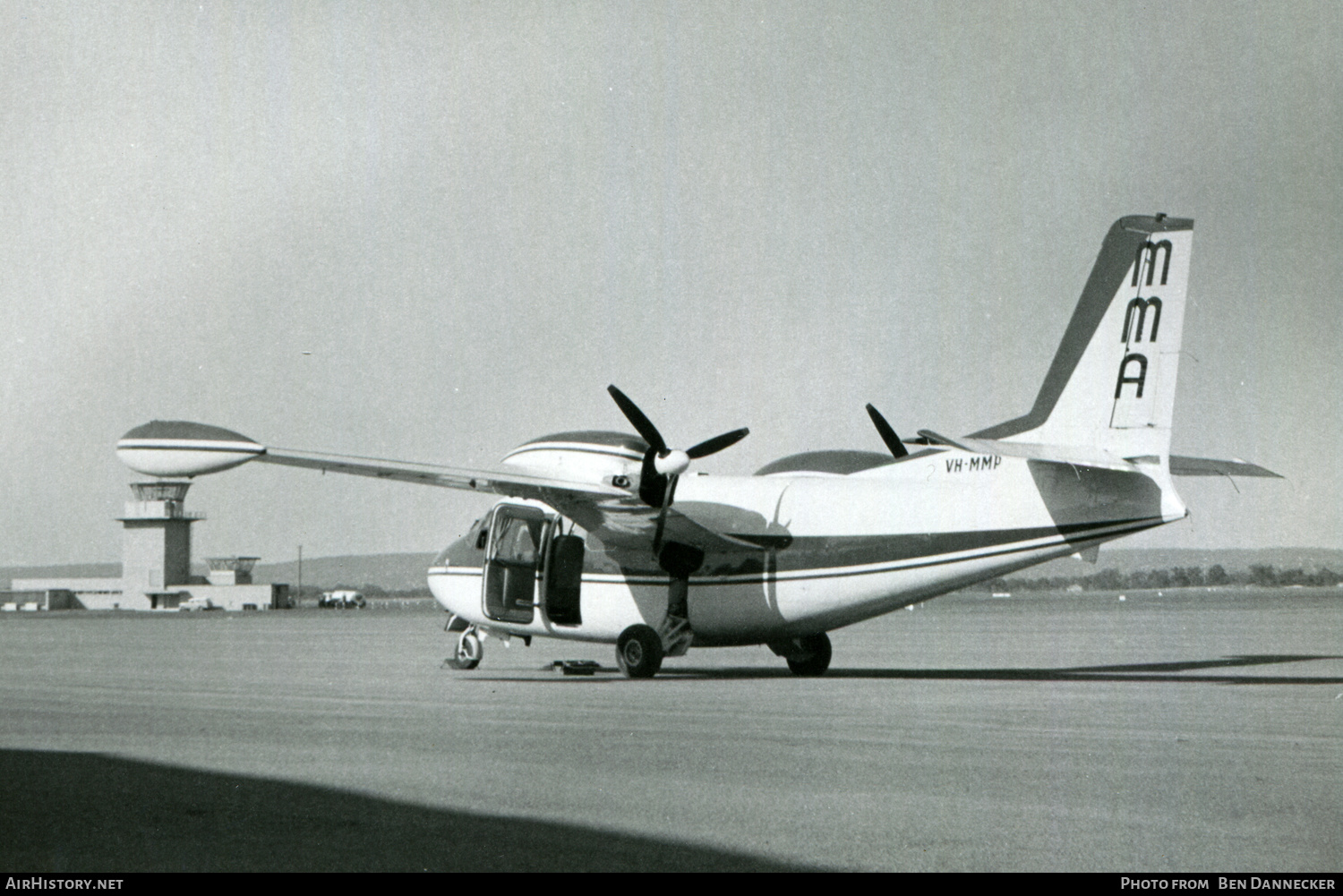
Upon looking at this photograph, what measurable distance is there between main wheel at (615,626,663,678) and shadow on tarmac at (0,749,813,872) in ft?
44.7

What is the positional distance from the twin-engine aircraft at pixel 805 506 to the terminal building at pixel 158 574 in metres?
94.1

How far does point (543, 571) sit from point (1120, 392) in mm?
11316

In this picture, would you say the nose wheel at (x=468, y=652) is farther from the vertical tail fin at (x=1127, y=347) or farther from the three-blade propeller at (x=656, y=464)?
the vertical tail fin at (x=1127, y=347)

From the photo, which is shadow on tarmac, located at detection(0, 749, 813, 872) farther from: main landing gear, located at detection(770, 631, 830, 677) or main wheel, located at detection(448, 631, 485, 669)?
main wheel, located at detection(448, 631, 485, 669)

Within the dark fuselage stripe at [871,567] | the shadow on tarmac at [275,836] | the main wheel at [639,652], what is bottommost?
the main wheel at [639,652]

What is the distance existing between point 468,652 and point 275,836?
728 inches

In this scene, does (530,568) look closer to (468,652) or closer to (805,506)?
(468,652)

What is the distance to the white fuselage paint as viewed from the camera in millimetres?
21891

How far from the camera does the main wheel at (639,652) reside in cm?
2500

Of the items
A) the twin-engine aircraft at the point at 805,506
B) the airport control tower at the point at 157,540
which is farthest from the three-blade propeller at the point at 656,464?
the airport control tower at the point at 157,540

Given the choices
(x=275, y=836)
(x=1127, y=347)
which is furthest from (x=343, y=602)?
(x=275, y=836)

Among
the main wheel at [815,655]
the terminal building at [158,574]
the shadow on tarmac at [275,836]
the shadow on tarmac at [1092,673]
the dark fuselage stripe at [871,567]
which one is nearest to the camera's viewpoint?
the shadow on tarmac at [275,836]
